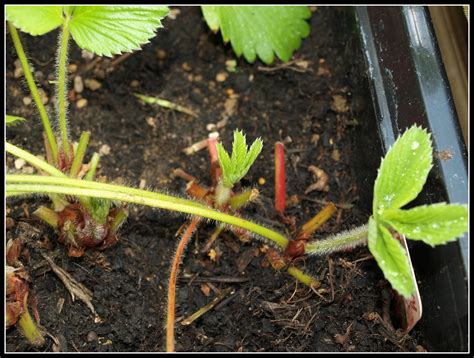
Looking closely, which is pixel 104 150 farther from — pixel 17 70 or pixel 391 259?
pixel 391 259

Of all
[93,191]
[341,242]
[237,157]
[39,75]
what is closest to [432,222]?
[341,242]

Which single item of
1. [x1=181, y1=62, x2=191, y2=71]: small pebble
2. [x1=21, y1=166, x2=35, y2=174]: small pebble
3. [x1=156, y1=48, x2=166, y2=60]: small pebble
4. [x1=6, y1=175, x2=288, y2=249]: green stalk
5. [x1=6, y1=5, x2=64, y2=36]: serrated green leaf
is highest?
[x1=6, y1=5, x2=64, y2=36]: serrated green leaf

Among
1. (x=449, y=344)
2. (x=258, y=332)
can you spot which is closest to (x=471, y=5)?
(x=449, y=344)

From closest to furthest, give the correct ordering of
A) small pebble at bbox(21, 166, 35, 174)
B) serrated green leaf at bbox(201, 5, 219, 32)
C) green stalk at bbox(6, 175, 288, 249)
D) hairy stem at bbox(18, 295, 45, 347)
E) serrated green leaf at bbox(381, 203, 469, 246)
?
serrated green leaf at bbox(381, 203, 469, 246)
green stalk at bbox(6, 175, 288, 249)
hairy stem at bbox(18, 295, 45, 347)
small pebble at bbox(21, 166, 35, 174)
serrated green leaf at bbox(201, 5, 219, 32)

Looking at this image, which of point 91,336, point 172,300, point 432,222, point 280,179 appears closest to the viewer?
point 432,222

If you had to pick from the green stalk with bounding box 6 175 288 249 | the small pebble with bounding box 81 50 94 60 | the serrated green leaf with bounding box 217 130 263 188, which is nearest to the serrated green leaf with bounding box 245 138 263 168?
the serrated green leaf with bounding box 217 130 263 188

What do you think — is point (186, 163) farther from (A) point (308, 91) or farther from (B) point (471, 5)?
(B) point (471, 5)

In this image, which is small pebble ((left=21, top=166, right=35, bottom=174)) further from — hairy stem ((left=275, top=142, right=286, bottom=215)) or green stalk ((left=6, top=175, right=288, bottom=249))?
hairy stem ((left=275, top=142, right=286, bottom=215))
